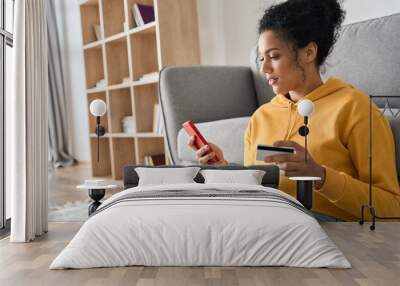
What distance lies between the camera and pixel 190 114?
302cm

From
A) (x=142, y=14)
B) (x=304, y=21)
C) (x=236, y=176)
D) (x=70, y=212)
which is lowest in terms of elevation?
(x=70, y=212)

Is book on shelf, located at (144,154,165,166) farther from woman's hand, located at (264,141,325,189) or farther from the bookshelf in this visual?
woman's hand, located at (264,141,325,189)

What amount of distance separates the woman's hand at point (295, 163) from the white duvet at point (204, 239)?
12.2 inches

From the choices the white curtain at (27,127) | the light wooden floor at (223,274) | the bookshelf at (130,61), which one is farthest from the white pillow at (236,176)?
the bookshelf at (130,61)

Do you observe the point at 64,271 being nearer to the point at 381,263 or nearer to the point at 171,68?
the point at 381,263

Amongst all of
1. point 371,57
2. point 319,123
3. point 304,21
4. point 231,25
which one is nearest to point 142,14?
point 231,25

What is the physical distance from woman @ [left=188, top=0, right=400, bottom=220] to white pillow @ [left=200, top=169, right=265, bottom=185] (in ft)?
0.27

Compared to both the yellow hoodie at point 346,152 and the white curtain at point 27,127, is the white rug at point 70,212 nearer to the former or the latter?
the white curtain at point 27,127

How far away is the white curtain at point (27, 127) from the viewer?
1703mm

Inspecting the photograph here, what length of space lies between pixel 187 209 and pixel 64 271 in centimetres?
32

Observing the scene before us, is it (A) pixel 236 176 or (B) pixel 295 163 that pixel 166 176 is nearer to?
(A) pixel 236 176

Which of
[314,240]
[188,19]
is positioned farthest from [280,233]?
[188,19]

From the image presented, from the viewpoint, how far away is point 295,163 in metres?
1.58

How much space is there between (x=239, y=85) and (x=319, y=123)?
1.36 meters
